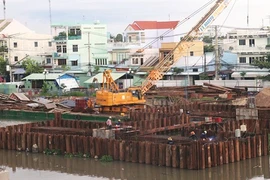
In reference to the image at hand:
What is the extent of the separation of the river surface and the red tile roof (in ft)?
152

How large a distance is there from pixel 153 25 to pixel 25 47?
14425 mm

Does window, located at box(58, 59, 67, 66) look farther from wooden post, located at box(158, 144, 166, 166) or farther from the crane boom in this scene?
wooden post, located at box(158, 144, 166, 166)

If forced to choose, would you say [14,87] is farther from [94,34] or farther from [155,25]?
[155,25]

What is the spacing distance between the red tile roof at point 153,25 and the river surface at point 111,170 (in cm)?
4640

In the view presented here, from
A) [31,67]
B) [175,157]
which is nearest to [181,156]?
[175,157]

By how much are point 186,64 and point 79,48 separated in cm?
1287

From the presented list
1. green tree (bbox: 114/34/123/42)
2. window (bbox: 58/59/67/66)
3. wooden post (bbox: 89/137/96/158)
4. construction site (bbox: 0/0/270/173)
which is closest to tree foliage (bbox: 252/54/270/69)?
construction site (bbox: 0/0/270/173)

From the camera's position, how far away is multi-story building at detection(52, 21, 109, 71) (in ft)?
218

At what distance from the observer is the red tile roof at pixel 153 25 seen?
70.8 metres

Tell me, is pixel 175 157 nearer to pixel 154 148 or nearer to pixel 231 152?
pixel 154 148

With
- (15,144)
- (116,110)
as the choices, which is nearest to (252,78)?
(116,110)

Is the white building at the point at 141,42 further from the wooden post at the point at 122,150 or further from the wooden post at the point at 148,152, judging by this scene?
the wooden post at the point at 148,152

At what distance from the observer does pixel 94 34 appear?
2682 inches

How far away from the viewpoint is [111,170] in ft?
73.8
